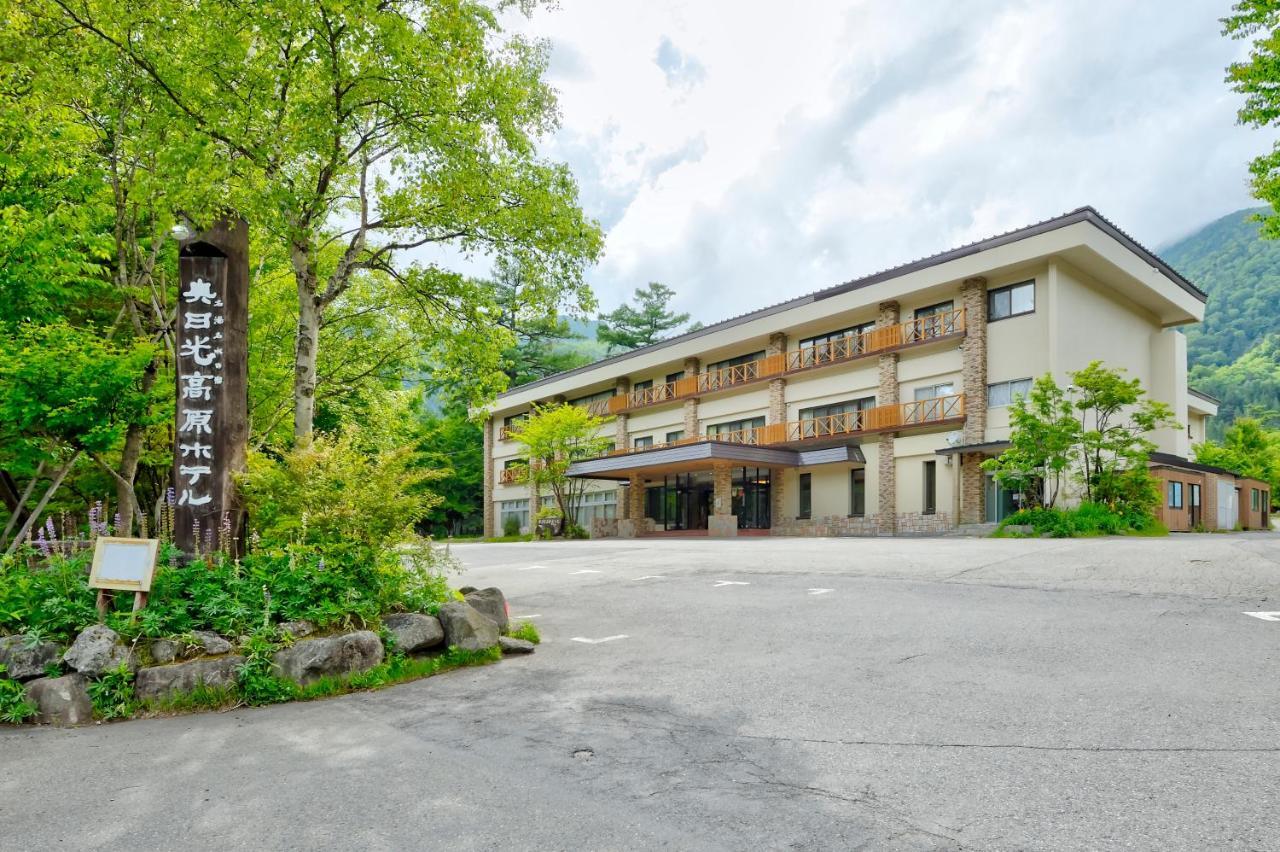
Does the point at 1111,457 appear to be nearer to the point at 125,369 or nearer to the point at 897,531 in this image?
the point at 897,531

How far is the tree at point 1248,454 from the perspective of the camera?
3694cm

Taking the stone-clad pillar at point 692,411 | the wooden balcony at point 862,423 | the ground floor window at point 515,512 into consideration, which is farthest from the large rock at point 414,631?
the ground floor window at point 515,512

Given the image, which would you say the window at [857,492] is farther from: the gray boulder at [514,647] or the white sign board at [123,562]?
the white sign board at [123,562]

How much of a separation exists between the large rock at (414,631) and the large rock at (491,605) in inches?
33.9

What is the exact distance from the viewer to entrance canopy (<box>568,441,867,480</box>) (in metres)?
28.4

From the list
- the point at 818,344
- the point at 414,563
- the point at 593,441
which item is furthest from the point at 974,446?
the point at 414,563

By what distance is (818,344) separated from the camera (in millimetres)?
30266

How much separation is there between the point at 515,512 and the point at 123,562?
3920 centimetres

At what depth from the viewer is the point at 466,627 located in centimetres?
693

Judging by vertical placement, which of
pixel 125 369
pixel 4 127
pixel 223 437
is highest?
pixel 4 127

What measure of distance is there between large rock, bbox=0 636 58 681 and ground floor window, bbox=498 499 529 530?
37.1 meters

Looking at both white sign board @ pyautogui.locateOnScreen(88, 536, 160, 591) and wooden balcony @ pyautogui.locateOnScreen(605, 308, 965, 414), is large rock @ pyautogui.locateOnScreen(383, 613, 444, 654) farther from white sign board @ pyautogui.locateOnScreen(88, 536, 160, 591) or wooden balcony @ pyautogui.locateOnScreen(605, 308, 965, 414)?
wooden balcony @ pyautogui.locateOnScreen(605, 308, 965, 414)

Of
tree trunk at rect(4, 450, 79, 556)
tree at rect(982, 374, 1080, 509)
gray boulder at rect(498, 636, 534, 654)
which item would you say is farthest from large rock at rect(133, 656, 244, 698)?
tree at rect(982, 374, 1080, 509)

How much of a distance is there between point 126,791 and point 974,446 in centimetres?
2352
